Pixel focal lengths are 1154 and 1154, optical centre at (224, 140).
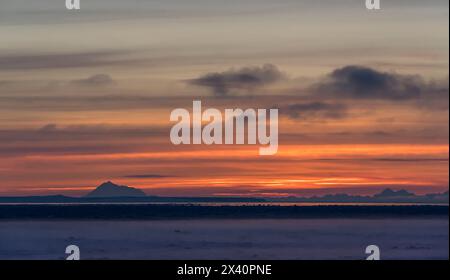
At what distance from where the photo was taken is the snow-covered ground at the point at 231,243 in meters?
40.5

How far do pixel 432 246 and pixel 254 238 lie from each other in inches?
339

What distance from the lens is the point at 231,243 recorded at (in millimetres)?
45469

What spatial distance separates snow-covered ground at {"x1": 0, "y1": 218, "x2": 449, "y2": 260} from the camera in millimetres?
40469

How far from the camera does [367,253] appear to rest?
4091 cm

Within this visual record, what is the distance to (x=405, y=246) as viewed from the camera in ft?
144
